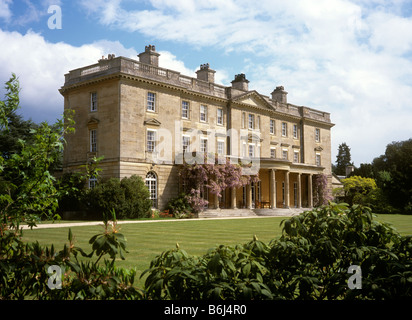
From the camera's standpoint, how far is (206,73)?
39719mm

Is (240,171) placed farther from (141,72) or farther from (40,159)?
(40,159)

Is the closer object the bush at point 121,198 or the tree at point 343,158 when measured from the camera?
the bush at point 121,198

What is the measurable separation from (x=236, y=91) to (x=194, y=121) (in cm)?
709

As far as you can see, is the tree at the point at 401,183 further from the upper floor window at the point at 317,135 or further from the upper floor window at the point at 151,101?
the upper floor window at the point at 151,101

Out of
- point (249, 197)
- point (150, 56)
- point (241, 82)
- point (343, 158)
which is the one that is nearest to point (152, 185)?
point (150, 56)

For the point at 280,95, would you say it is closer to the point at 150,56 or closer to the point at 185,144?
the point at 185,144

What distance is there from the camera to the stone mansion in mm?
30953

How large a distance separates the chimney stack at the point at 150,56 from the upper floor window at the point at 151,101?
2.92 m

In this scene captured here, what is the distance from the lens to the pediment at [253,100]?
40500 millimetres

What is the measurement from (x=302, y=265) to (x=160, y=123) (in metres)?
29.8

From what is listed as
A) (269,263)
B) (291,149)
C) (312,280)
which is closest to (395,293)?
(312,280)

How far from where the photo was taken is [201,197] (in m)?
34.9

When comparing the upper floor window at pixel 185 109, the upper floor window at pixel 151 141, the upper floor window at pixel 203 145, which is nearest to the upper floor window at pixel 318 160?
the upper floor window at pixel 203 145

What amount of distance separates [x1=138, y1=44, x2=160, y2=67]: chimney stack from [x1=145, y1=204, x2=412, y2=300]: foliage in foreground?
31.5m
